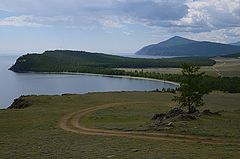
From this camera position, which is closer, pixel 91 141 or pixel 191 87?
pixel 91 141

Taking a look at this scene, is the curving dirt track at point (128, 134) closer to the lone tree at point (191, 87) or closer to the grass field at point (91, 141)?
the grass field at point (91, 141)

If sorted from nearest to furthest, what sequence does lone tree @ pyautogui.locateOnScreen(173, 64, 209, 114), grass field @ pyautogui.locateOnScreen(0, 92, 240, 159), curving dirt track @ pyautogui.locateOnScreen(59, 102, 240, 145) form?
grass field @ pyautogui.locateOnScreen(0, 92, 240, 159), curving dirt track @ pyautogui.locateOnScreen(59, 102, 240, 145), lone tree @ pyautogui.locateOnScreen(173, 64, 209, 114)

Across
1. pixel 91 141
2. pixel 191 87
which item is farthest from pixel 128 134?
pixel 191 87

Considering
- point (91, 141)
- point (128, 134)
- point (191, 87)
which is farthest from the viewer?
point (191, 87)

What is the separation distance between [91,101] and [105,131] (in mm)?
26690

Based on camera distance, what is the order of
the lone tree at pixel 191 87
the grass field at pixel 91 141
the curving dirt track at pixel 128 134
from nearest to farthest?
the grass field at pixel 91 141
the curving dirt track at pixel 128 134
the lone tree at pixel 191 87

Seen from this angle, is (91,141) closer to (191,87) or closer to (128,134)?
(128,134)

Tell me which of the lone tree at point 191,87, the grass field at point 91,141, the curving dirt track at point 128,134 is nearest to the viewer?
the grass field at point 91,141

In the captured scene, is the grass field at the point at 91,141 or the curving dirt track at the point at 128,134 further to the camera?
the curving dirt track at the point at 128,134

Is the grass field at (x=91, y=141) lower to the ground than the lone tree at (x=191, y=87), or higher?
lower

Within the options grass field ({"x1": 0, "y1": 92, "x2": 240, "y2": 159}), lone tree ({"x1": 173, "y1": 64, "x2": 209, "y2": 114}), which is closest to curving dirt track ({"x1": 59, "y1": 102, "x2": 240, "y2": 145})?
grass field ({"x1": 0, "y1": 92, "x2": 240, "y2": 159})

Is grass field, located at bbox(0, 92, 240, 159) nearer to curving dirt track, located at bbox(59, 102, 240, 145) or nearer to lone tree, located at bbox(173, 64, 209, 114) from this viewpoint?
curving dirt track, located at bbox(59, 102, 240, 145)

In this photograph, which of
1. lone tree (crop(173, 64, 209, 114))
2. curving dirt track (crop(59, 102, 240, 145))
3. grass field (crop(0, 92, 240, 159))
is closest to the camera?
grass field (crop(0, 92, 240, 159))

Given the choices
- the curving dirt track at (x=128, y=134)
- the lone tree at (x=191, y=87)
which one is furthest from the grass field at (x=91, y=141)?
the lone tree at (x=191, y=87)
